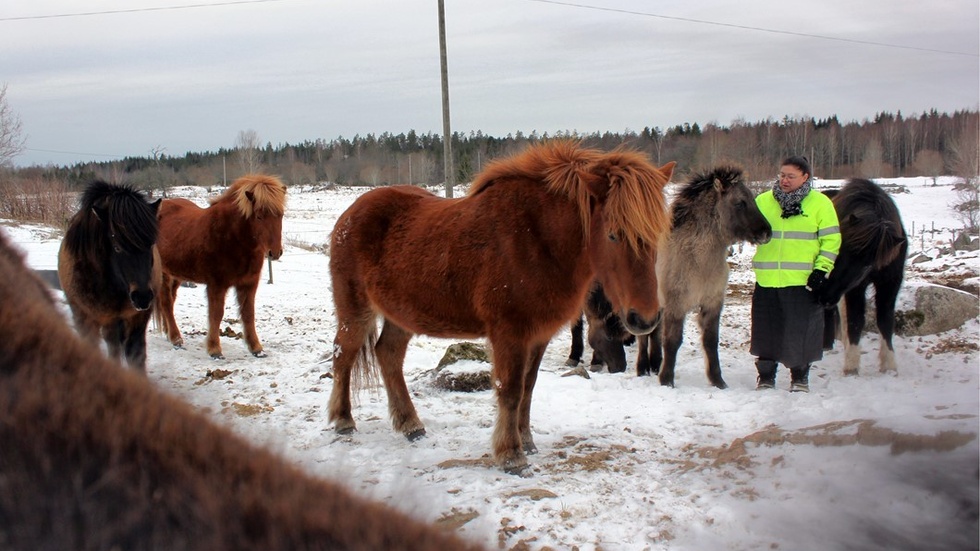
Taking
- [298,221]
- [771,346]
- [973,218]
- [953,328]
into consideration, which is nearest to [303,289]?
[771,346]

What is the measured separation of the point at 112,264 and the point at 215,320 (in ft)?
7.50

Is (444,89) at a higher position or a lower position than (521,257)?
higher

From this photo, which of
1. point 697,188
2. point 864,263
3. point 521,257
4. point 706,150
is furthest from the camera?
point 706,150

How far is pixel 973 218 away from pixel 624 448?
26466 millimetres

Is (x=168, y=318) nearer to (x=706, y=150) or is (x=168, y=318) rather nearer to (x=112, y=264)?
(x=112, y=264)

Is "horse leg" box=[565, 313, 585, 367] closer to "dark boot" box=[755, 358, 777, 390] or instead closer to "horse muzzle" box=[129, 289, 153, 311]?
"dark boot" box=[755, 358, 777, 390]

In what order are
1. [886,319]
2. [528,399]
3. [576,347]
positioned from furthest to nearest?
[576,347], [886,319], [528,399]

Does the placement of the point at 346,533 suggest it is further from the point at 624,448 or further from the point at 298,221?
the point at 298,221

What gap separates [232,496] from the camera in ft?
2.17

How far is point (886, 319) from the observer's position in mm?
7070

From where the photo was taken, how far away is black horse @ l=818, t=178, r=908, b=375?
6453 mm

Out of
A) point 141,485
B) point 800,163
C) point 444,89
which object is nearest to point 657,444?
point 800,163

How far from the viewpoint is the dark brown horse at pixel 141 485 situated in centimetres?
62

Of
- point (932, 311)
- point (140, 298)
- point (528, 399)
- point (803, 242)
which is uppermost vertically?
point (803, 242)
